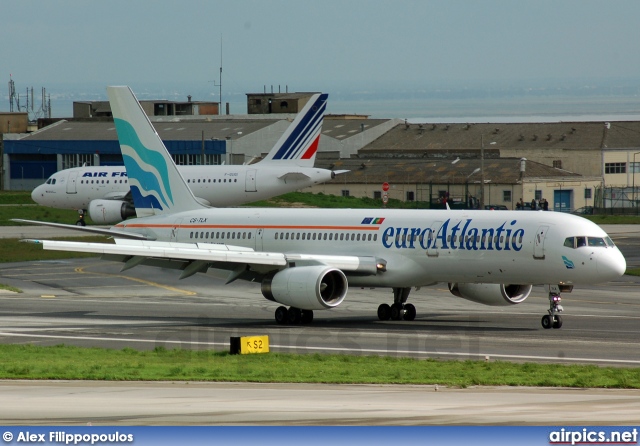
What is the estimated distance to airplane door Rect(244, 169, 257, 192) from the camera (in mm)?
83062

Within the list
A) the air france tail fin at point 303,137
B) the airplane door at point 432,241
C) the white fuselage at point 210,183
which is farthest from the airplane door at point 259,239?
the white fuselage at point 210,183

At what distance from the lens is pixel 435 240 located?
37.7 meters

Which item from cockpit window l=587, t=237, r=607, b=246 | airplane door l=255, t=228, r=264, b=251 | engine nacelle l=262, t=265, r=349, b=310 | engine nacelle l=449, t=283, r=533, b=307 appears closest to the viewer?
cockpit window l=587, t=237, r=607, b=246

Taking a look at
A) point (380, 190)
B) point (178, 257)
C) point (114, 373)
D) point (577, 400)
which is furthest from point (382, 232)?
point (380, 190)

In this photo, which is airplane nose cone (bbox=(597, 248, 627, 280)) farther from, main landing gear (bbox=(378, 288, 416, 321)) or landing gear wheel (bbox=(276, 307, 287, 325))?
landing gear wheel (bbox=(276, 307, 287, 325))

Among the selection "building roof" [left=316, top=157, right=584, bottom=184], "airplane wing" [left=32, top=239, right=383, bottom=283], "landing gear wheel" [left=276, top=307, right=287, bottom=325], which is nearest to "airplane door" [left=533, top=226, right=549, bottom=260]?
"airplane wing" [left=32, top=239, right=383, bottom=283]

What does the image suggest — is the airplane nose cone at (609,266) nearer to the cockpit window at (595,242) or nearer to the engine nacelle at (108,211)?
the cockpit window at (595,242)

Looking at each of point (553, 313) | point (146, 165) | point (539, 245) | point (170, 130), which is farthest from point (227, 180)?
point (170, 130)

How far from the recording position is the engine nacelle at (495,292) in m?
38.8

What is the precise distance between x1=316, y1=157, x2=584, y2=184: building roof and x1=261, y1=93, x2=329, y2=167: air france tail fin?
37.4 metres

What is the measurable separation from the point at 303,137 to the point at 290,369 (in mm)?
53631

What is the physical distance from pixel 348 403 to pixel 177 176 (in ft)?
93.3

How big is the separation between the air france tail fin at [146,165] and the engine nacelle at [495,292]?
12.5 m

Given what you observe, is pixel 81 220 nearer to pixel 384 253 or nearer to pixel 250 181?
pixel 250 181
